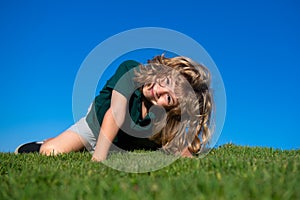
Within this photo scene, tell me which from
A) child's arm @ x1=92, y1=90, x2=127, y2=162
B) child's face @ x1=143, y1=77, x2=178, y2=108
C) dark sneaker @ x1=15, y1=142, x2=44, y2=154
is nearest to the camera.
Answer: child's arm @ x1=92, y1=90, x2=127, y2=162

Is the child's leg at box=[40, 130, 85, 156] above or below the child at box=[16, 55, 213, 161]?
below

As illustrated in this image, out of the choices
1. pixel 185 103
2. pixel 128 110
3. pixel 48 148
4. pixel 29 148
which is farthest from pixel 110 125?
pixel 29 148

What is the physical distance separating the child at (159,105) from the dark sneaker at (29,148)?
0.87m

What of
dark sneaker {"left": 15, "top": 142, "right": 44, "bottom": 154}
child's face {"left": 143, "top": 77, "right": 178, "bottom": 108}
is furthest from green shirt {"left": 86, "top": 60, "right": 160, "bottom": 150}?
dark sneaker {"left": 15, "top": 142, "right": 44, "bottom": 154}

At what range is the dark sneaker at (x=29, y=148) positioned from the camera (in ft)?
26.2

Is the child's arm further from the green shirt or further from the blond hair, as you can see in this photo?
the blond hair

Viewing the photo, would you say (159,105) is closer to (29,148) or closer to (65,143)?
(65,143)

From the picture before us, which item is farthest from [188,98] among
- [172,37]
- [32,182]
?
[32,182]

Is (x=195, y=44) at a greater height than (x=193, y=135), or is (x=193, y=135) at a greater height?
(x=195, y=44)

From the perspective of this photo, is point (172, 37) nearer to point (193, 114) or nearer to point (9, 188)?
point (193, 114)

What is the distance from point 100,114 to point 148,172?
3524mm

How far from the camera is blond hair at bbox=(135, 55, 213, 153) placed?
20.3 feet

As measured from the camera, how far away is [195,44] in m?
5.34

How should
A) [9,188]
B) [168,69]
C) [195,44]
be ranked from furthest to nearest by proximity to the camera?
[168,69] → [195,44] → [9,188]
